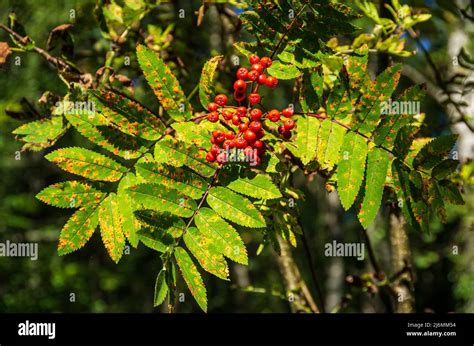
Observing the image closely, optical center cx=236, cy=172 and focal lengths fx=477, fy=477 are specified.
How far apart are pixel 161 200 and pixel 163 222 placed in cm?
6

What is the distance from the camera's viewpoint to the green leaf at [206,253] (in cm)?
118

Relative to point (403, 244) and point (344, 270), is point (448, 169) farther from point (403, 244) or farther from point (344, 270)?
point (344, 270)

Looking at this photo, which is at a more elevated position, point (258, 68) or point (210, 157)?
point (258, 68)

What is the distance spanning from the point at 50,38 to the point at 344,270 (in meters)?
11.9

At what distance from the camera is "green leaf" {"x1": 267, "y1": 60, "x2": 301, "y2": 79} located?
1292mm

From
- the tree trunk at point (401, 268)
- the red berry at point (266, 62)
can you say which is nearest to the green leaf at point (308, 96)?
the red berry at point (266, 62)

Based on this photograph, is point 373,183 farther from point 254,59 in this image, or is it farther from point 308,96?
point 254,59

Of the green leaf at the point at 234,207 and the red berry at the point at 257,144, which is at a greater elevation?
the red berry at the point at 257,144

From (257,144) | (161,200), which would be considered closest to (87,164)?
(161,200)

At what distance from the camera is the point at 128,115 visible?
1312mm

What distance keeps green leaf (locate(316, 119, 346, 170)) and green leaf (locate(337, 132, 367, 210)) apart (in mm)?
24

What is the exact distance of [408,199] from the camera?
130 cm

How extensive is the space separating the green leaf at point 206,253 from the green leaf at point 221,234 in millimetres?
14

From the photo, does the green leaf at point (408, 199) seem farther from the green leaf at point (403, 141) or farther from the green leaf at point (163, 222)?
the green leaf at point (163, 222)
